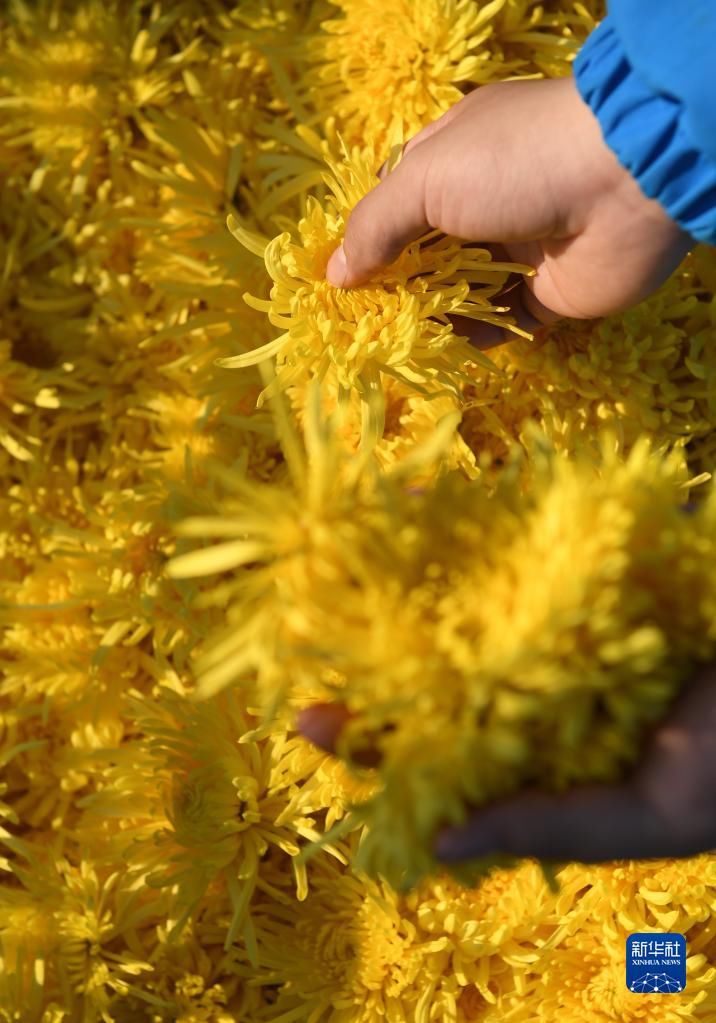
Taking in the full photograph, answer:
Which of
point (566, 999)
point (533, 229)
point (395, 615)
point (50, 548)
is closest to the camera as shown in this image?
point (395, 615)

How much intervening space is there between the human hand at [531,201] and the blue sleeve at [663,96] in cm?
2

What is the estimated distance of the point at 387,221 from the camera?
20.7 inches

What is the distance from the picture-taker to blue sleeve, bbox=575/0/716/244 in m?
0.43

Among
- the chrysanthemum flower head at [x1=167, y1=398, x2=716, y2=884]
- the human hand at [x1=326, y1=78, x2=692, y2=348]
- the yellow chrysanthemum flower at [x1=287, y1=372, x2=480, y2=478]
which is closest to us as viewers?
the chrysanthemum flower head at [x1=167, y1=398, x2=716, y2=884]

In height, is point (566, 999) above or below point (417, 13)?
below

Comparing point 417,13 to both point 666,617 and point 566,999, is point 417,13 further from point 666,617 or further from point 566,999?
point 566,999

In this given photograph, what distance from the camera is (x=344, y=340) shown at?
561mm

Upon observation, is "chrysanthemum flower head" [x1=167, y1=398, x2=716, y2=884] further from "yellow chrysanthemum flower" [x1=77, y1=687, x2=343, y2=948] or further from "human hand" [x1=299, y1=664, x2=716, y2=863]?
"yellow chrysanthemum flower" [x1=77, y1=687, x2=343, y2=948]

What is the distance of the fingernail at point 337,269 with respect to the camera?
1.82 ft

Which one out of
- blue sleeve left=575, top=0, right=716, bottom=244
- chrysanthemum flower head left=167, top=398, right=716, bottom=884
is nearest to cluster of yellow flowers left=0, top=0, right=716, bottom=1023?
chrysanthemum flower head left=167, top=398, right=716, bottom=884

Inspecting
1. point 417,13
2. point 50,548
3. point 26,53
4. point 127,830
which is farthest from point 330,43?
point 127,830

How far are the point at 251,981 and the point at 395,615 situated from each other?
0.47 metres

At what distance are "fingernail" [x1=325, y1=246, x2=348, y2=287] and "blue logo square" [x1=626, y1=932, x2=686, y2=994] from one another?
1.55ft

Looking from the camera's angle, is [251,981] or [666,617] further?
[251,981]
